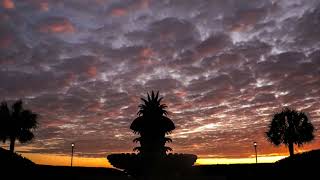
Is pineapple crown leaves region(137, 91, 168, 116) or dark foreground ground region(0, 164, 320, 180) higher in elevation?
pineapple crown leaves region(137, 91, 168, 116)

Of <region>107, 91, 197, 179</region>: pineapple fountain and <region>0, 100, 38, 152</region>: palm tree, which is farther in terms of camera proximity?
<region>0, 100, 38, 152</region>: palm tree

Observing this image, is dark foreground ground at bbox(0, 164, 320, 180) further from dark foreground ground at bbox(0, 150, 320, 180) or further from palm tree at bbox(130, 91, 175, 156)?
palm tree at bbox(130, 91, 175, 156)

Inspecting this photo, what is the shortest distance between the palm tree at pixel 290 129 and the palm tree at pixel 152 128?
98.1ft

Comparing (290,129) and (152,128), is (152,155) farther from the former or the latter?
(290,129)

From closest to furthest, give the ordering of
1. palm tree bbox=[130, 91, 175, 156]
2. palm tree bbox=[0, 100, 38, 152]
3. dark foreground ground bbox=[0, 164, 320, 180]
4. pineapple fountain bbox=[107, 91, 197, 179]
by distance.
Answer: pineapple fountain bbox=[107, 91, 197, 179], palm tree bbox=[130, 91, 175, 156], dark foreground ground bbox=[0, 164, 320, 180], palm tree bbox=[0, 100, 38, 152]

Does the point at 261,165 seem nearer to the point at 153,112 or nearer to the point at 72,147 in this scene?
the point at 153,112

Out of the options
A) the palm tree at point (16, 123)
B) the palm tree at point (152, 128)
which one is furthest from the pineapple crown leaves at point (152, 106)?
the palm tree at point (16, 123)

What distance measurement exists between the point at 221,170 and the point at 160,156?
16477 mm

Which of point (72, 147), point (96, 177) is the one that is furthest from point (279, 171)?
point (72, 147)

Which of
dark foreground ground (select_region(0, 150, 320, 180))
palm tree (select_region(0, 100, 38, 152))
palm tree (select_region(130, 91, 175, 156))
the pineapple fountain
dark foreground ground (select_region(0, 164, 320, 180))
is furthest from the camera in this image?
palm tree (select_region(0, 100, 38, 152))

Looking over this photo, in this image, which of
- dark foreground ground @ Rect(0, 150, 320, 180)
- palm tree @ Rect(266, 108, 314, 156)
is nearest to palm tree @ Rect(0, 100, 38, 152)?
dark foreground ground @ Rect(0, 150, 320, 180)

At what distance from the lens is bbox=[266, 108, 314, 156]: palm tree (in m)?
52.7

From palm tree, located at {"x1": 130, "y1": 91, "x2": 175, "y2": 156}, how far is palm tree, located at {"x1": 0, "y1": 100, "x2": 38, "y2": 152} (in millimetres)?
28196

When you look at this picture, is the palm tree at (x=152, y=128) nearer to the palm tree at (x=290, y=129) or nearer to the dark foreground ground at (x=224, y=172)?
the dark foreground ground at (x=224, y=172)
